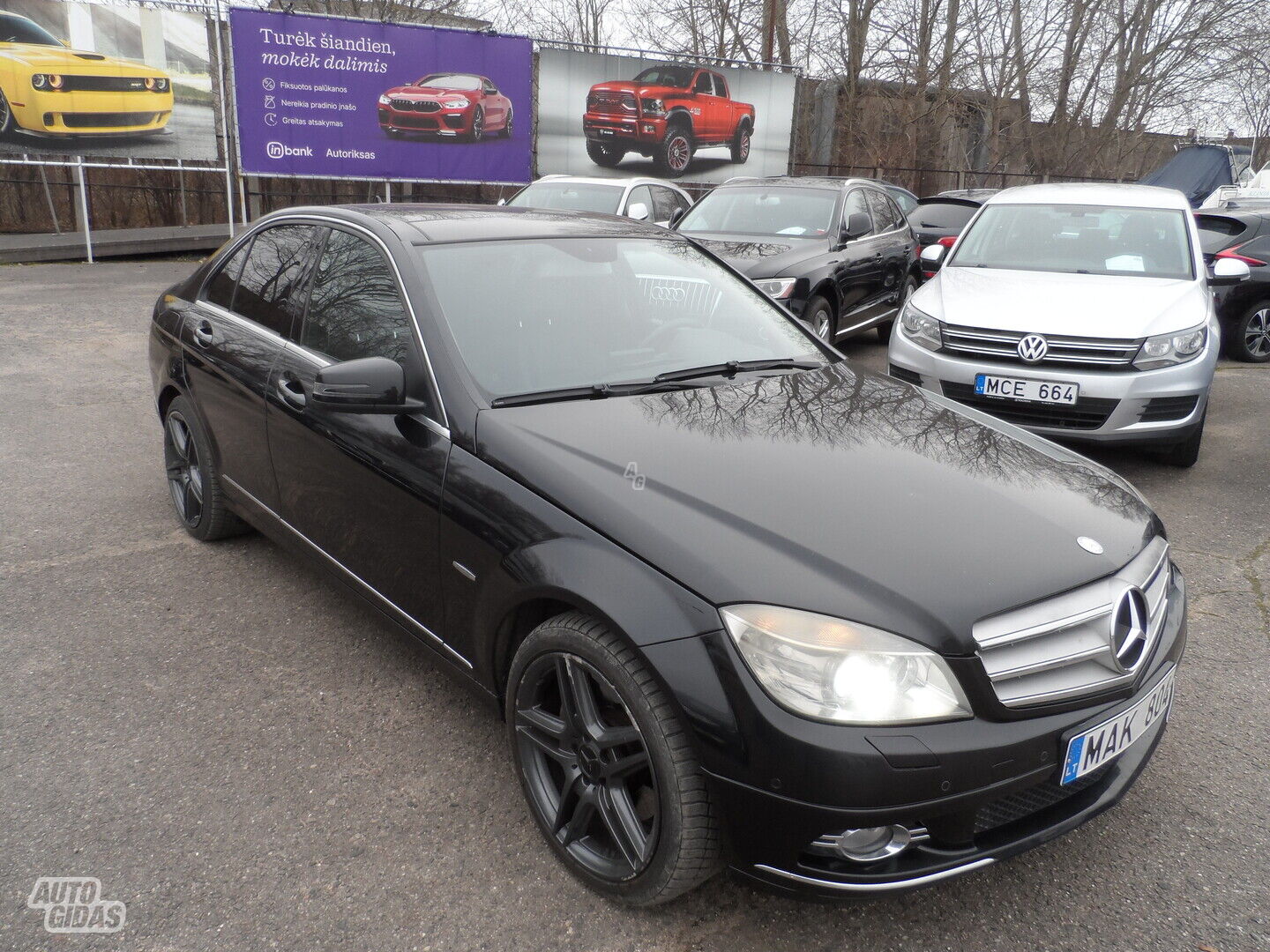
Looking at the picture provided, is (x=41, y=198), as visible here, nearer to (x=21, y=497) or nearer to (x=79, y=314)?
(x=79, y=314)

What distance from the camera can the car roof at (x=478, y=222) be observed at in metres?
3.15

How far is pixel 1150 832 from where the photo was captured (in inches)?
98.7

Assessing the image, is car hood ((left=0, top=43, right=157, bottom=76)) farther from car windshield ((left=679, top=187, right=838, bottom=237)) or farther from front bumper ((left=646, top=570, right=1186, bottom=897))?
front bumper ((left=646, top=570, right=1186, bottom=897))

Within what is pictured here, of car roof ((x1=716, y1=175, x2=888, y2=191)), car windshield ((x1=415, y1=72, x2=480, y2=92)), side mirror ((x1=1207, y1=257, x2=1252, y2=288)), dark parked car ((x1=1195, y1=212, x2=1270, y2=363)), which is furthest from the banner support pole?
dark parked car ((x1=1195, y1=212, x2=1270, y2=363))

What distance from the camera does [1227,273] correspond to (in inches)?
239

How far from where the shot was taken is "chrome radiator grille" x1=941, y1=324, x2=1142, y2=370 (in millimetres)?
5031

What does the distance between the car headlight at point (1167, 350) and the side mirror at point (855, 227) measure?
11.2ft

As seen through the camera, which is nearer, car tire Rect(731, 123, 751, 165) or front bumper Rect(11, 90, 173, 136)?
front bumper Rect(11, 90, 173, 136)

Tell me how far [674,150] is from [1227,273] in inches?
465

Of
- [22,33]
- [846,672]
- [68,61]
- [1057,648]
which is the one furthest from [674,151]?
[846,672]

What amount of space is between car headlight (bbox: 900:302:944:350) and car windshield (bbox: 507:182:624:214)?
494 cm

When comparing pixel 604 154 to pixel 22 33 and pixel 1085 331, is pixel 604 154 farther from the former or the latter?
pixel 1085 331

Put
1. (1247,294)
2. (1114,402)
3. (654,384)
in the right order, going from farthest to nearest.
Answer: (1247,294) < (1114,402) < (654,384)

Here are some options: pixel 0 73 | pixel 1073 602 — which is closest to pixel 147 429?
pixel 1073 602
